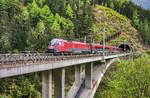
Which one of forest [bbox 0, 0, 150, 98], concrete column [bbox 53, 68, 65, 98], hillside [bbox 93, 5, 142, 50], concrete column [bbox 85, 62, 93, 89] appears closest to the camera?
concrete column [bbox 53, 68, 65, 98]

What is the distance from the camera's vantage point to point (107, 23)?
76.8 m

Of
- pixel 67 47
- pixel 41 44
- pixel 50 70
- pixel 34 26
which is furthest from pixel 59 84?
pixel 34 26

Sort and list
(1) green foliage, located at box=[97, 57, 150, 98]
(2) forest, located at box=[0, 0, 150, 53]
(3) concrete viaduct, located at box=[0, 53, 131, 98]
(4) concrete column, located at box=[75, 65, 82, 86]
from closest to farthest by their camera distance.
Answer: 1. (3) concrete viaduct, located at box=[0, 53, 131, 98]
2. (1) green foliage, located at box=[97, 57, 150, 98]
3. (4) concrete column, located at box=[75, 65, 82, 86]
4. (2) forest, located at box=[0, 0, 150, 53]

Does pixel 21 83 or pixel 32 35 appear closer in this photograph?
pixel 21 83

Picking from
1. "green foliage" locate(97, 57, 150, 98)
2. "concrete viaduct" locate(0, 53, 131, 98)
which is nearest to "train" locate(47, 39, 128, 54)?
"concrete viaduct" locate(0, 53, 131, 98)

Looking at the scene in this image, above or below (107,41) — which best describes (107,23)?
above

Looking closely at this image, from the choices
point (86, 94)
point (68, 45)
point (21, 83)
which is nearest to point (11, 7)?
point (21, 83)

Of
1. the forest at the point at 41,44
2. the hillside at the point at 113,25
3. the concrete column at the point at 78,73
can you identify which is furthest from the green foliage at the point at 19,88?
the hillside at the point at 113,25

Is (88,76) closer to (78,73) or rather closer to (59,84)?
(78,73)

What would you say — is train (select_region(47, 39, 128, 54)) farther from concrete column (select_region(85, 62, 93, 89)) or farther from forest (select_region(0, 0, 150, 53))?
forest (select_region(0, 0, 150, 53))

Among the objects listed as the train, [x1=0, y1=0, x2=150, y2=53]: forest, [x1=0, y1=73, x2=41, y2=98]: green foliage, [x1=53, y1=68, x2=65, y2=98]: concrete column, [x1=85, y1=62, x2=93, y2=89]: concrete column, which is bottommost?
[x1=0, y1=73, x2=41, y2=98]: green foliage

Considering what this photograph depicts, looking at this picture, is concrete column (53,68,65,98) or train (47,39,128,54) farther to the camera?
train (47,39,128,54)

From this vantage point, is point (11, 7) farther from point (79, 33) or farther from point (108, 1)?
point (108, 1)

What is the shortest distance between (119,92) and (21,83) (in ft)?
61.5
